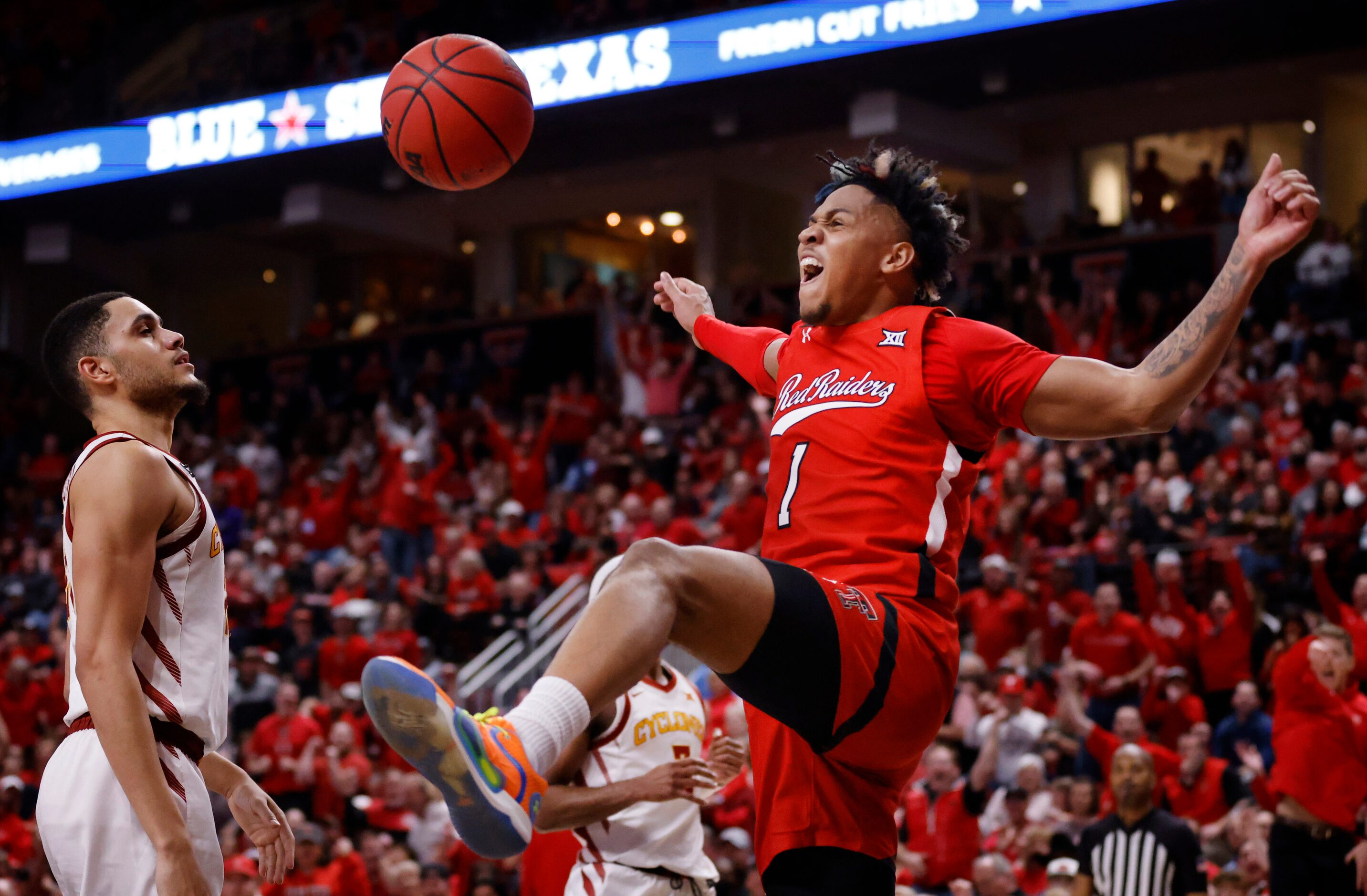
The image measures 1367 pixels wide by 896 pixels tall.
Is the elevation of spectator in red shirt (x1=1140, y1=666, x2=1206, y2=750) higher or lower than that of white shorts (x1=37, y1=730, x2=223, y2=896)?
lower

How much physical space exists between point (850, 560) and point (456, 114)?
224 centimetres

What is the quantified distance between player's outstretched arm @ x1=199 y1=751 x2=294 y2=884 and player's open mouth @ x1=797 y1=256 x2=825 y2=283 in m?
1.94

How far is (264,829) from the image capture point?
11.6 feet

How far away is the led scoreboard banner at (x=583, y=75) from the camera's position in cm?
1409

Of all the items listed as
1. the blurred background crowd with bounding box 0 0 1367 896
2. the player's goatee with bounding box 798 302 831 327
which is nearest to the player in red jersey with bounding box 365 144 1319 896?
the player's goatee with bounding box 798 302 831 327

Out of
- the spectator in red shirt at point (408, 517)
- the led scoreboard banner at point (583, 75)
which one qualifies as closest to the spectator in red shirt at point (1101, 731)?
the led scoreboard banner at point (583, 75)

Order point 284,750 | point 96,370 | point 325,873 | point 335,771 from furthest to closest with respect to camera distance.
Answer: point 284,750
point 335,771
point 325,873
point 96,370

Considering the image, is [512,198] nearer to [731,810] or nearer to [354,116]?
[354,116]

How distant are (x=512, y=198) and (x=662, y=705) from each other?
670 inches

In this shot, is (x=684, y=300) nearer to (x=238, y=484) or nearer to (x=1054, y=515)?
(x=1054, y=515)

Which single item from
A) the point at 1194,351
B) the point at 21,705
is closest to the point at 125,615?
the point at 1194,351

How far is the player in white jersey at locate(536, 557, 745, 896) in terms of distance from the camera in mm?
4961

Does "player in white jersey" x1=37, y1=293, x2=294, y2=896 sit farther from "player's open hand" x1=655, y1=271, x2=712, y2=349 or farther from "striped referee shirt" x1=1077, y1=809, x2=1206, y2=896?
"striped referee shirt" x1=1077, y1=809, x2=1206, y2=896

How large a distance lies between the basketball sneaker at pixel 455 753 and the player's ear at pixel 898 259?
180cm
